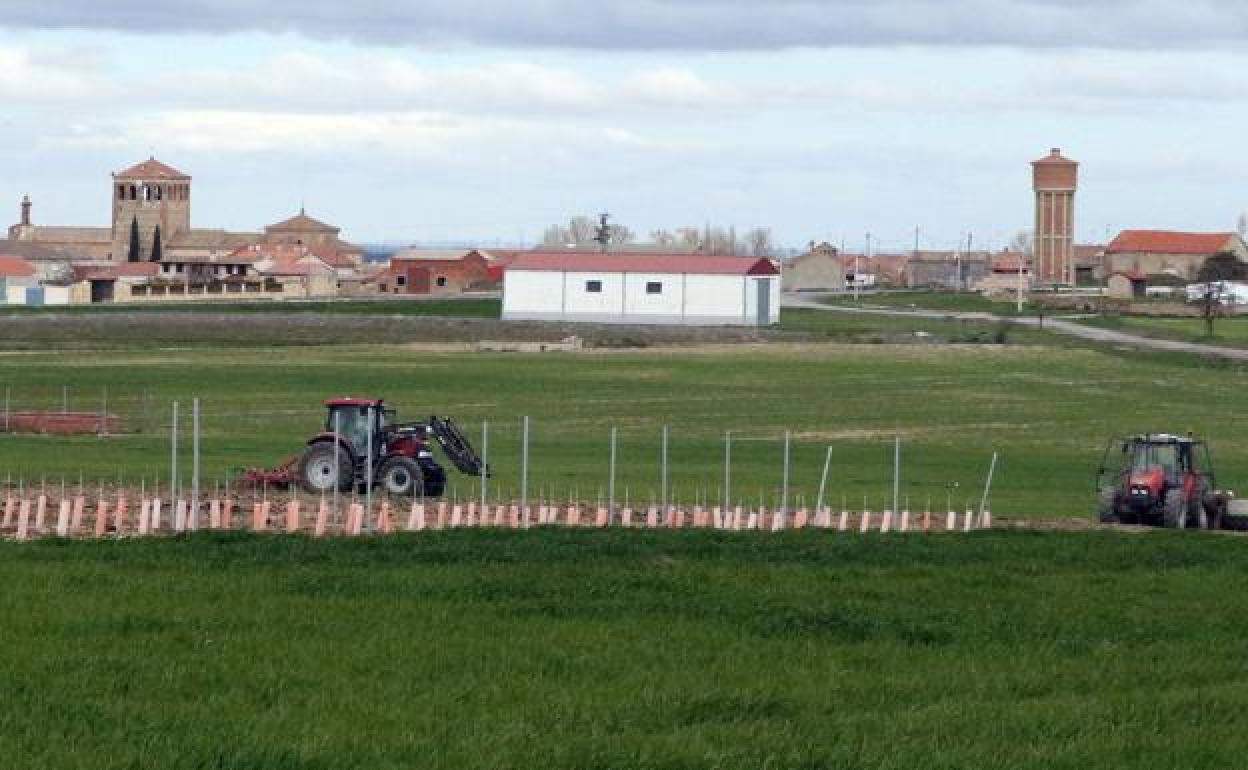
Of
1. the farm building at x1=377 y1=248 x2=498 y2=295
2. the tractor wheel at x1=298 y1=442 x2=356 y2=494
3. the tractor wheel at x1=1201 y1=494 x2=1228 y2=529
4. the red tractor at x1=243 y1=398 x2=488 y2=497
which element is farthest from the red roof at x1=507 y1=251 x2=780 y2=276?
the tractor wheel at x1=1201 y1=494 x2=1228 y2=529

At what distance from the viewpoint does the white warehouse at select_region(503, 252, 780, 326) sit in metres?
142

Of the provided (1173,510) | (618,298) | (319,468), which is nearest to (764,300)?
(618,298)

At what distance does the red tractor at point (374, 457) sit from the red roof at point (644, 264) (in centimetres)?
9421

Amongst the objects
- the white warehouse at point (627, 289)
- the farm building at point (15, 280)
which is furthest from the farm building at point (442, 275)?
the white warehouse at point (627, 289)

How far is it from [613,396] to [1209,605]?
52.6m

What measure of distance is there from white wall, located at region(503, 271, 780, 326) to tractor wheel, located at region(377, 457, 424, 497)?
9650cm

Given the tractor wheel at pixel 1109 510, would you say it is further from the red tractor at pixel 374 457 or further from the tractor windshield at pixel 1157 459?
the red tractor at pixel 374 457

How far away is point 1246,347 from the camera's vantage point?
117m

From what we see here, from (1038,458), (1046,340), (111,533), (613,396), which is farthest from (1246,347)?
(111,533)

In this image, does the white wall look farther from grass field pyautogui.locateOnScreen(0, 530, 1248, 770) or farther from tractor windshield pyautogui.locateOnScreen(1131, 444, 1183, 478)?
grass field pyautogui.locateOnScreen(0, 530, 1248, 770)

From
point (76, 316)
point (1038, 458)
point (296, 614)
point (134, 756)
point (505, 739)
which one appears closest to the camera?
point (134, 756)

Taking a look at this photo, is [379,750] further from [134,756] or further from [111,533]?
[111,533]

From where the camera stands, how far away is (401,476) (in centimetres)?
4469

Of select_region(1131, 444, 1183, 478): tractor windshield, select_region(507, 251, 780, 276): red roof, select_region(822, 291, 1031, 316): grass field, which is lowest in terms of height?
select_region(1131, 444, 1183, 478): tractor windshield
